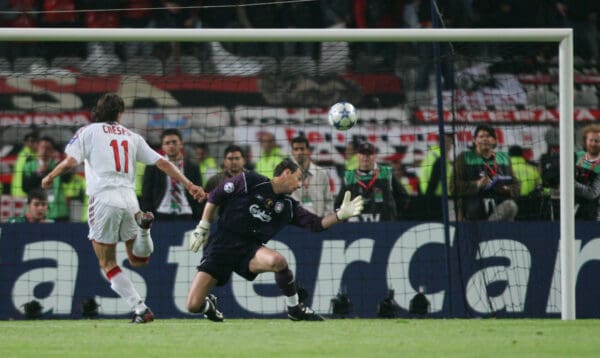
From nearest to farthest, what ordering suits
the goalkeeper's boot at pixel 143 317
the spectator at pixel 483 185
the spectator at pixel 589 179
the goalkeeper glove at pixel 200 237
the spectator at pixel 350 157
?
the goalkeeper's boot at pixel 143 317 < the goalkeeper glove at pixel 200 237 < the spectator at pixel 589 179 < the spectator at pixel 483 185 < the spectator at pixel 350 157

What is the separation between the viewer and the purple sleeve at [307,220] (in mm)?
10602

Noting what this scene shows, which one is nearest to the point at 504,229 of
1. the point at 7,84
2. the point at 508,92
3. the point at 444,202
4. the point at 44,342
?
the point at 444,202

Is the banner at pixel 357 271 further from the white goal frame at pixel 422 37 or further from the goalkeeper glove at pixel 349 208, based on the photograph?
the goalkeeper glove at pixel 349 208

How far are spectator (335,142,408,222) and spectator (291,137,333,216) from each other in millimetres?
220

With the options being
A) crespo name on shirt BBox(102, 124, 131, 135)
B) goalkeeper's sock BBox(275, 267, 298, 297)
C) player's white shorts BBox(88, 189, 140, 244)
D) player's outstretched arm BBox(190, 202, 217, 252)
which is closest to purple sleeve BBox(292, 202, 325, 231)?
goalkeeper's sock BBox(275, 267, 298, 297)

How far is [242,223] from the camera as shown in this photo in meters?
10.7

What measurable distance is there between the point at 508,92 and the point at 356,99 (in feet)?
10.2

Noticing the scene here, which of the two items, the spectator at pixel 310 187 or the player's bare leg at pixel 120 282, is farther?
the spectator at pixel 310 187

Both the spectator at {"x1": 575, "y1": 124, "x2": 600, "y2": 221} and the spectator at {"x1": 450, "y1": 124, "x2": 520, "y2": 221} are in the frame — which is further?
the spectator at {"x1": 450, "y1": 124, "x2": 520, "y2": 221}

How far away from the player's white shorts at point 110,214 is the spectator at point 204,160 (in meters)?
3.48

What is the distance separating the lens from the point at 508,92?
14.1 metres

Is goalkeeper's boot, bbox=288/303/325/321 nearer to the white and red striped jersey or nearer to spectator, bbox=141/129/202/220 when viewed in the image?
the white and red striped jersey

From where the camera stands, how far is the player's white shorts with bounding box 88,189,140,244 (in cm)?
1006

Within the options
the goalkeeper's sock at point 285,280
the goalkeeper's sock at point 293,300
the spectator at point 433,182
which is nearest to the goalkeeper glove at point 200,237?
the goalkeeper's sock at point 285,280
